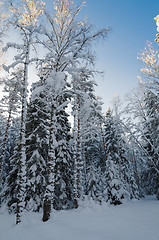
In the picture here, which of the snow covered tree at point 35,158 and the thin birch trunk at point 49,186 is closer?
the thin birch trunk at point 49,186

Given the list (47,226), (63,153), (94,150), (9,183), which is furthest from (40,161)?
(94,150)

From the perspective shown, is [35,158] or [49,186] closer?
[49,186]

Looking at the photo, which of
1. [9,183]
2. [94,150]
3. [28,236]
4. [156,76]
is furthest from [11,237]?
[94,150]

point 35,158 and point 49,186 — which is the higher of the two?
point 35,158

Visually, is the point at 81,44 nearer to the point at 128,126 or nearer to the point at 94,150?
the point at 128,126

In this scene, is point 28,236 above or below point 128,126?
below

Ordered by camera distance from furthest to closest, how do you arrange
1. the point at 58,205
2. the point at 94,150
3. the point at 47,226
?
the point at 94,150 → the point at 58,205 → the point at 47,226

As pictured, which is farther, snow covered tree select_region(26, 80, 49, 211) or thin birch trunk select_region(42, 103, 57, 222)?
snow covered tree select_region(26, 80, 49, 211)

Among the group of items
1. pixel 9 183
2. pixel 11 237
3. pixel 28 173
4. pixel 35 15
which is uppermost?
pixel 35 15

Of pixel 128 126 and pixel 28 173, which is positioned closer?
pixel 128 126

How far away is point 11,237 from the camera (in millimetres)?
5062

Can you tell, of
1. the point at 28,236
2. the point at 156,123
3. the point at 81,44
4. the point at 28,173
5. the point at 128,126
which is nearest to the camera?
the point at 28,236

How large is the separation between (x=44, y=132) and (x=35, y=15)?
28.2ft

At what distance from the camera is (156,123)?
1334 cm
